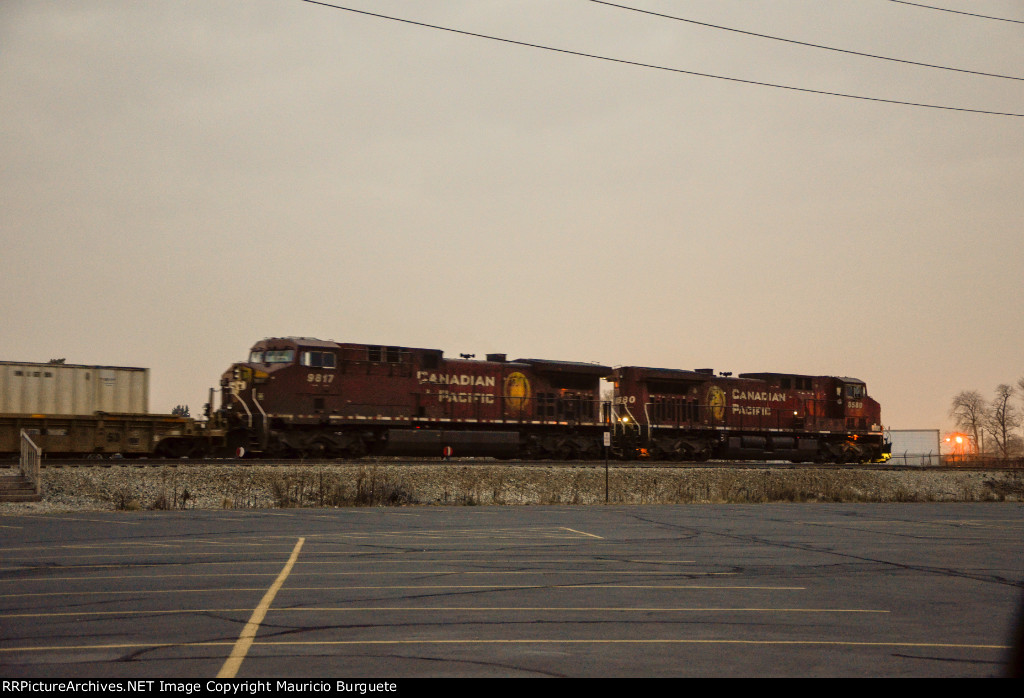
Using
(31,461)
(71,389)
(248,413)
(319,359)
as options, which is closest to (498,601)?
(31,461)

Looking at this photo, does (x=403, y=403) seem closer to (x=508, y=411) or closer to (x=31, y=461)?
(x=508, y=411)

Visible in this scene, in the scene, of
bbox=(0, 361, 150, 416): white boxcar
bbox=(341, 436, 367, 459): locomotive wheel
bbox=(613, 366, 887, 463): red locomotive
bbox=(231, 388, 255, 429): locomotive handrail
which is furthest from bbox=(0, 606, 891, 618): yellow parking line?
bbox=(613, 366, 887, 463): red locomotive

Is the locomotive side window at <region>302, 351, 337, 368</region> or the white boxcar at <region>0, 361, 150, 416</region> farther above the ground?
the locomotive side window at <region>302, 351, 337, 368</region>

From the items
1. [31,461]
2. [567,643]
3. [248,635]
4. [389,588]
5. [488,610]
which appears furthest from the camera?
[31,461]

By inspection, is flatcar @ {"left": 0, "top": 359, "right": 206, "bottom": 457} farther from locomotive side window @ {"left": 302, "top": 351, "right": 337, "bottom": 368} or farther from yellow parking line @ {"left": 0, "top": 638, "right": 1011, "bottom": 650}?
yellow parking line @ {"left": 0, "top": 638, "right": 1011, "bottom": 650}

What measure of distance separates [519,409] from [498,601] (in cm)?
2865

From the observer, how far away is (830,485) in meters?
37.2

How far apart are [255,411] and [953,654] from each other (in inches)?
1112

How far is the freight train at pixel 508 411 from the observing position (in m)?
33.2

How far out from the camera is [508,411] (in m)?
38.3

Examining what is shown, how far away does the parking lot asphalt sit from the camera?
23.0 feet

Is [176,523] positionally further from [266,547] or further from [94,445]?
[94,445]

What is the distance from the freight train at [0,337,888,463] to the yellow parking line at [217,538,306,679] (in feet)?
59.5

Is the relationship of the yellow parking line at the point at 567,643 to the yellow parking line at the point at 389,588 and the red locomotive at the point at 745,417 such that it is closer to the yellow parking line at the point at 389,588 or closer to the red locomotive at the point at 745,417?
the yellow parking line at the point at 389,588
